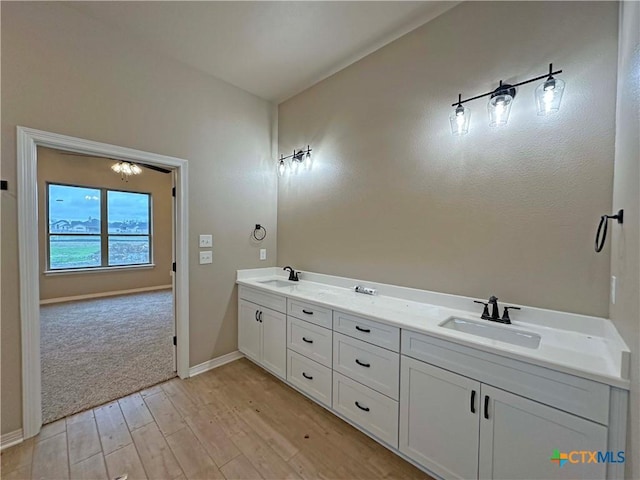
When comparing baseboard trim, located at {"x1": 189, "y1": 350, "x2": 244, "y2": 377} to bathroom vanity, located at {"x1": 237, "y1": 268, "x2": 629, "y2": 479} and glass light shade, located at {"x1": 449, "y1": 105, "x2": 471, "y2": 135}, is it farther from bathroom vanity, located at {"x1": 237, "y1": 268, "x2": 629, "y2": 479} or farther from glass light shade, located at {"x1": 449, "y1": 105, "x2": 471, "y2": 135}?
glass light shade, located at {"x1": 449, "y1": 105, "x2": 471, "y2": 135}

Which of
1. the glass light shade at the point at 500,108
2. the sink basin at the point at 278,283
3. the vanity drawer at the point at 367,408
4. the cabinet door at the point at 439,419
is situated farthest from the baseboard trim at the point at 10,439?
the glass light shade at the point at 500,108

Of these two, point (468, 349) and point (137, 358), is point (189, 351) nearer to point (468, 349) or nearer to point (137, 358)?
point (137, 358)

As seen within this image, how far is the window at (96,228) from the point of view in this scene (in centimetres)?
532

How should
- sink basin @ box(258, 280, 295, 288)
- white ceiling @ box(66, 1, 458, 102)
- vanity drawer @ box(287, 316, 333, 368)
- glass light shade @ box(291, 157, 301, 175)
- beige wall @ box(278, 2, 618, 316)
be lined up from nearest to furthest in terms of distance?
beige wall @ box(278, 2, 618, 316)
white ceiling @ box(66, 1, 458, 102)
vanity drawer @ box(287, 316, 333, 368)
sink basin @ box(258, 280, 295, 288)
glass light shade @ box(291, 157, 301, 175)

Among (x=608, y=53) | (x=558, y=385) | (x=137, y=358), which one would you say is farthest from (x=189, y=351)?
(x=608, y=53)

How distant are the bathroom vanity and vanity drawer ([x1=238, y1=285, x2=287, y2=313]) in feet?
0.14

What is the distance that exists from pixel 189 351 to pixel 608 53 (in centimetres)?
384

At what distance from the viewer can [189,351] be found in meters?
2.74

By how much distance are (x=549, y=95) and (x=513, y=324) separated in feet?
4.52

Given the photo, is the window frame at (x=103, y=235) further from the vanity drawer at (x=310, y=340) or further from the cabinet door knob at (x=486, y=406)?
the cabinet door knob at (x=486, y=406)

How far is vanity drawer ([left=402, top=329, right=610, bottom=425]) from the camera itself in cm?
110

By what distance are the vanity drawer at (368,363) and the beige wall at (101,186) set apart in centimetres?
454

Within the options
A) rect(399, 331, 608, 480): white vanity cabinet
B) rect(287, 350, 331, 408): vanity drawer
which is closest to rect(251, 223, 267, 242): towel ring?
rect(287, 350, 331, 408): vanity drawer

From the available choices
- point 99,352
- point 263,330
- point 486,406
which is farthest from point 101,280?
point 486,406
